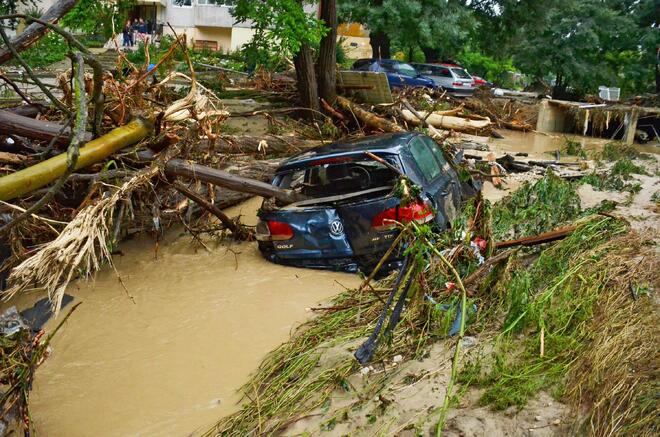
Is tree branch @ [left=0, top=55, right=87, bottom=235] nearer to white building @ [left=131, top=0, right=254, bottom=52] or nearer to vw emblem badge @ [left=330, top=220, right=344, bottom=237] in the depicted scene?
vw emblem badge @ [left=330, top=220, right=344, bottom=237]

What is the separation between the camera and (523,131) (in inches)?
904

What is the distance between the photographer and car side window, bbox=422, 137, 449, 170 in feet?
28.9

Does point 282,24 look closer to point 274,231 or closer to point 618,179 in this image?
point 274,231

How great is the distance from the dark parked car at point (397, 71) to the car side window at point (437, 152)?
59.6 feet

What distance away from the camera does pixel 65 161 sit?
6.11 meters

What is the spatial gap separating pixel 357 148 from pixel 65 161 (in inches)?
134

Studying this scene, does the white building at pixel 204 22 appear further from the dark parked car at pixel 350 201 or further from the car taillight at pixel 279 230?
the car taillight at pixel 279 230

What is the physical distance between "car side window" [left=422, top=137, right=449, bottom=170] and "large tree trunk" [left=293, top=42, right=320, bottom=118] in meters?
7.72

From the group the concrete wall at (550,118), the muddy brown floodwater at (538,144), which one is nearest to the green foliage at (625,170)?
the muddy brown floodwater at (538,144)

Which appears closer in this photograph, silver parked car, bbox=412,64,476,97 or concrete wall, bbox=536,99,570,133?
concrete wall, bbox=536,99,570,133

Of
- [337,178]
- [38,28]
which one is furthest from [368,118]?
[38,28]

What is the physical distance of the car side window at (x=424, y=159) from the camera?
809cm

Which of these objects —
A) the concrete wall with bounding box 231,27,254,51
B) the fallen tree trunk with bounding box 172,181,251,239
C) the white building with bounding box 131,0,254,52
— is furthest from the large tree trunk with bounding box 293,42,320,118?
the concrete wall with bounding box 231,27,254,51

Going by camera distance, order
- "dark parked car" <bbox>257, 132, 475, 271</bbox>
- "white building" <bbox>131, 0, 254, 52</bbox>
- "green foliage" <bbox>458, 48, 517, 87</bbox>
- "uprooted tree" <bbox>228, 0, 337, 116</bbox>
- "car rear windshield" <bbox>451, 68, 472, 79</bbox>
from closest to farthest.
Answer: "dark parked car" <bbox>257, 132, 475, 271</bbox>
"uprooted tree" <bbox>228, 0, 337, 116</bbox>
"car rear windshield" <bbox>451, 68, 472, 79</bbox>
"green foliage" <bbox>458, 48, 517, 87</bbox>
"white building" <bbox>131, 0, 254, 52</bbox>
